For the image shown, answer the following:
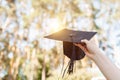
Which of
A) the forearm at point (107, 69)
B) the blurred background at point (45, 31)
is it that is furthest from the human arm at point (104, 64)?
the blurred background at point (45, 31)

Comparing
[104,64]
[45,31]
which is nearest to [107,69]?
[104,64]

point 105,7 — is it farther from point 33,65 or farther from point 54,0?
point 33,65

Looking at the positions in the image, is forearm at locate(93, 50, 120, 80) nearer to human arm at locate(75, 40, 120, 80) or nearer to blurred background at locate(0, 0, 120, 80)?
human arm at locate(75, 40, 120, 80)

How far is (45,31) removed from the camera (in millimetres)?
4723

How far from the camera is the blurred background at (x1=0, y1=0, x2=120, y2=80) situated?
4.50 m

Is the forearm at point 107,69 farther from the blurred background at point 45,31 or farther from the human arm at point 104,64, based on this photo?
the blurred background at point 45,31

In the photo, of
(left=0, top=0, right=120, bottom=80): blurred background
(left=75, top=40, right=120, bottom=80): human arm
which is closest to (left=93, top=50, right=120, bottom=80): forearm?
(left=75, top=40, right=120, bottom=80): human arm

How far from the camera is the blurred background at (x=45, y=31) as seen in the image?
4.50 meters

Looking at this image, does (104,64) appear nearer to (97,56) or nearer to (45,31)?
(97,56)

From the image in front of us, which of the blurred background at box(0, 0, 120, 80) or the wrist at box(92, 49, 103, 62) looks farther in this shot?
the blurred background at box(0, 0, 120, 80)

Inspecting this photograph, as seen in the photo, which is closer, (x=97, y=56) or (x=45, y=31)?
(x=97, y=56)

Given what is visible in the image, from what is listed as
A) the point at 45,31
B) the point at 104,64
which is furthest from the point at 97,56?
the point at 45,31

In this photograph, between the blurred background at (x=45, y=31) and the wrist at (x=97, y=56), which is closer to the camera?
the wrist at (x=97, y=56)

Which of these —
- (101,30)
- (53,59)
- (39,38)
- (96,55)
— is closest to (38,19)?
(39,38)
